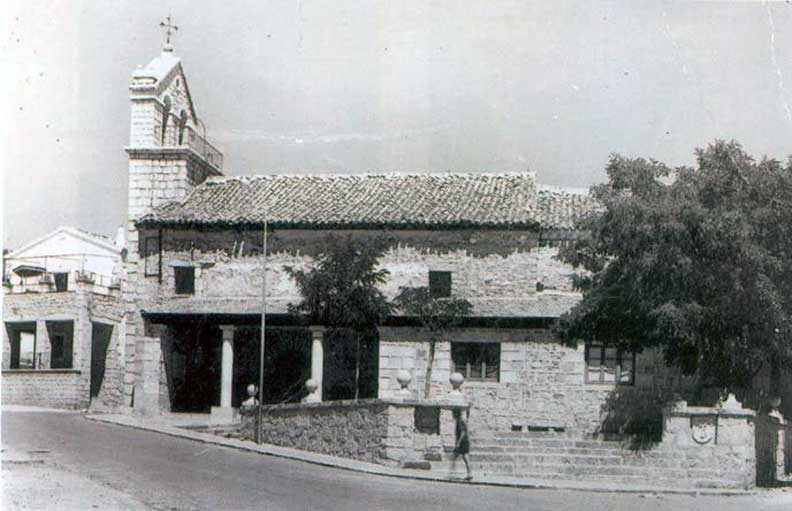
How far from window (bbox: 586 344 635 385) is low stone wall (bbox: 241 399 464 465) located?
6650 millimetres

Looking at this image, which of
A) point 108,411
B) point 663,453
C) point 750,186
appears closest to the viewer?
point 663,453

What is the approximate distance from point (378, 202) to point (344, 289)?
4368mm

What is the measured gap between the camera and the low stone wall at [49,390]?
32062 mm

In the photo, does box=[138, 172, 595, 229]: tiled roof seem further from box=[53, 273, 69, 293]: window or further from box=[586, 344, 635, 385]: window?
box=[53, 273, 69, 293]: window

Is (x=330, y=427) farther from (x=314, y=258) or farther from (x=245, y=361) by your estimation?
(x=245, y=361)

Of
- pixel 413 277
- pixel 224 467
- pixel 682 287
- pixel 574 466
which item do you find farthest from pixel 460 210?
pixel 224 467

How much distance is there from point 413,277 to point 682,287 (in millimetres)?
8331

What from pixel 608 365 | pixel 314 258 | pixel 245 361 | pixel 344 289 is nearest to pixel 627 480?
pixel 608 365

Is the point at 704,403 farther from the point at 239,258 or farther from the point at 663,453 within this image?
the point at 239,258

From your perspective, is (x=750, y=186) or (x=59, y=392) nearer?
(x=750, y=186)

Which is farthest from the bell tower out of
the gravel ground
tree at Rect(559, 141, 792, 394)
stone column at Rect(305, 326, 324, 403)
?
tree at Rect(559, 141, 792, 394)

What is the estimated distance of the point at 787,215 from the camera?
67.6 ft

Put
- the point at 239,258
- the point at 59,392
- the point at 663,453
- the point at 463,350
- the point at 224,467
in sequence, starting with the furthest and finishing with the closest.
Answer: the point at 59,392
the point at 239,258
the point at 463,350
the point at 663,453
the point at 224,467

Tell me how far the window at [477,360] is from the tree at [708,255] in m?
4.49
